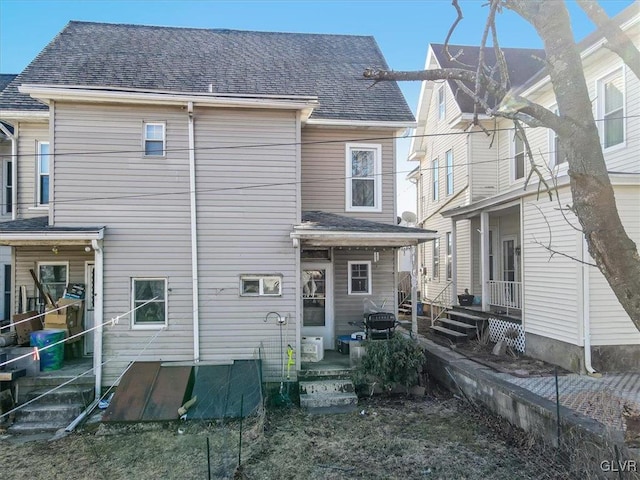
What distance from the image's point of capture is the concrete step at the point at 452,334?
1045 cm

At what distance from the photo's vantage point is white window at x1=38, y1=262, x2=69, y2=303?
9367 millimetres

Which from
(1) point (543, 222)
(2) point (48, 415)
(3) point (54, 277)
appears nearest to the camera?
(2) point (48, 415)

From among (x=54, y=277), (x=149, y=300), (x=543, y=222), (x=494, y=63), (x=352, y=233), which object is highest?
(x=494, y=63)

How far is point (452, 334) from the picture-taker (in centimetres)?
1066

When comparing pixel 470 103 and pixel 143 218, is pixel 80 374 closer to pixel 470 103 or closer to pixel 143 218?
pixel 143 218

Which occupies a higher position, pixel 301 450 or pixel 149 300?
pixel 149 300

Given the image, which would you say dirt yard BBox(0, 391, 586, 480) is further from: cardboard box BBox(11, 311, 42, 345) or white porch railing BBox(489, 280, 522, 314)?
white porch railing BBox(489, 280, 522, 314)

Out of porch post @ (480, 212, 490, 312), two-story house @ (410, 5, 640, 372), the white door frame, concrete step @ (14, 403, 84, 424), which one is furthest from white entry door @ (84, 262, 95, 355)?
porch post @ (480, 212, 490, 312)

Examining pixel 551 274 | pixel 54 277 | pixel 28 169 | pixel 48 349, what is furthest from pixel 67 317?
pixel 551 274

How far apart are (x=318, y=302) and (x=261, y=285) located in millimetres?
1969

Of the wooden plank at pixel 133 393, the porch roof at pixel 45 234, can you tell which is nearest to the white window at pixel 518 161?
the wooden plank at pixel 133 393

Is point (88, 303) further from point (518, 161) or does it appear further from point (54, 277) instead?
point (518, 161)

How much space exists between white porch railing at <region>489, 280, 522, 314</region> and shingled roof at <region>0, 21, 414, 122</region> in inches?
197

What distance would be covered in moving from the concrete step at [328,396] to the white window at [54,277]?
5931 mm
